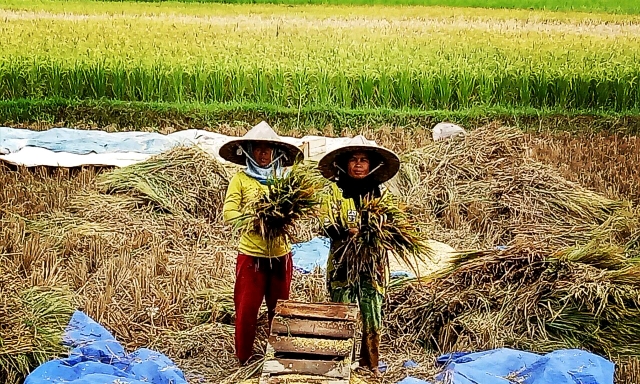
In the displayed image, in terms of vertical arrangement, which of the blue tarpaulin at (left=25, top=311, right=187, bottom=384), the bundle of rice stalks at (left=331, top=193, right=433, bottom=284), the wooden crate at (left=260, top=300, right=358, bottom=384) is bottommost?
the blue tarpaulin at (left=25, top=311, right=187, bottom=384)

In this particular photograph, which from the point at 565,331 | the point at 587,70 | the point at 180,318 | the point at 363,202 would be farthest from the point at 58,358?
the point at 587,70

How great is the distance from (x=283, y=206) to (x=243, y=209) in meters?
0.19

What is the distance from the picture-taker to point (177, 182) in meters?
5.43

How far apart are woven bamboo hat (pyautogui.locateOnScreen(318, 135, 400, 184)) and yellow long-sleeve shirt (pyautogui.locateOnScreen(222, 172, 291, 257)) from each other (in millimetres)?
257

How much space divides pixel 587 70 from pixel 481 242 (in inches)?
70.0

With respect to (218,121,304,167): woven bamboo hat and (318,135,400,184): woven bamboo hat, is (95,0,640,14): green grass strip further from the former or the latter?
(318,135,400,184): woven bamboo hat

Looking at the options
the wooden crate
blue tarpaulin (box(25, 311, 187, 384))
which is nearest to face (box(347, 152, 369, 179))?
the wooden crate

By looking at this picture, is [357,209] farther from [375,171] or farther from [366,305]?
[366,305]

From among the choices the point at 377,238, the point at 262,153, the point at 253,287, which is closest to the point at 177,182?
the point at 262,153

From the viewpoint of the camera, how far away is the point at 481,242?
502 cm

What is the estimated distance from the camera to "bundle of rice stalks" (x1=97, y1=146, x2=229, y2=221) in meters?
5.34

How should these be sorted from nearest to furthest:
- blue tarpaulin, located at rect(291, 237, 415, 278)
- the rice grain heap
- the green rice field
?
the rice grain heap → blue tarpaulin, located at rect(291, 237, 415, 278) → the green rice field

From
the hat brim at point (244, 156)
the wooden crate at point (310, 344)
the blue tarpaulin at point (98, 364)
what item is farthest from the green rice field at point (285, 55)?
the wooden crate at point (310, 344)

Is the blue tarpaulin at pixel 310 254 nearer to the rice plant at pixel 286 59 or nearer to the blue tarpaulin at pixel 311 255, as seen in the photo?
the blue tarpaulin at pixel 311 255
